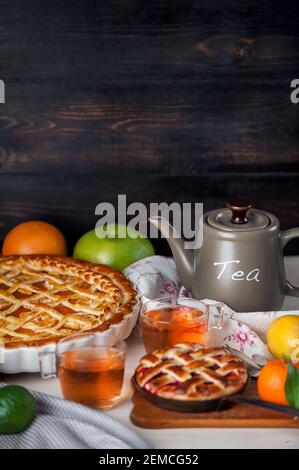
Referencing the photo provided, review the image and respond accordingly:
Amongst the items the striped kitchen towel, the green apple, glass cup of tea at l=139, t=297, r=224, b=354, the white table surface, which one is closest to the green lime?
the striped kitchen towel

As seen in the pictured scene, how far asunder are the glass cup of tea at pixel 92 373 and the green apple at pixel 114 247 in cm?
41

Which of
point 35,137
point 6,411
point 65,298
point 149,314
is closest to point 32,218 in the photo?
point 35,137

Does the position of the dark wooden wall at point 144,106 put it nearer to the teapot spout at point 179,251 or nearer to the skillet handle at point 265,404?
the teapot spout at point 179,251

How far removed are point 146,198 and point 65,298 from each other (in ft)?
1.50

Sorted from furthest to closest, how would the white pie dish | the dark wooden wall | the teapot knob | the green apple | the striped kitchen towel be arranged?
1. the dark wooden wall
2. the green apple
3. the teapot knob
4. the white pie dish
5. the striped kitchen towel

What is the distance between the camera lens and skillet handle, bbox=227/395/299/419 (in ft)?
3.12

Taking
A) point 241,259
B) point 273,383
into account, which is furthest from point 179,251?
point 273,383

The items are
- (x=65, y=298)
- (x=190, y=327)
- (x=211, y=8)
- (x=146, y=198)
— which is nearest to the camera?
(x=190, y=327)

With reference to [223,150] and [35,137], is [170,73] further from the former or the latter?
[35,137]

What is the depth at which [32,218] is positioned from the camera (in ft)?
5.65

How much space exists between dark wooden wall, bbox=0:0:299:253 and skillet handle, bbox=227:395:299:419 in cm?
75

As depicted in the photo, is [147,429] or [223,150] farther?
[223,150]

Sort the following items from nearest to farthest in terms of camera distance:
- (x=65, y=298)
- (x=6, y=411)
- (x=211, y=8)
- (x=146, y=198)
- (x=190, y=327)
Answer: (x=6, y=411)
(x=190, y=327)
(x=65, y=298)
(x=211, y=8)
(x=146, y=198)

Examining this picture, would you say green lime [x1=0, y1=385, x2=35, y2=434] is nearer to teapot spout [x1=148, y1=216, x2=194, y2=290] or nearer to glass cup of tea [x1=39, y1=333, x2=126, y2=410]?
glass cup of tea [x1=39, y1=333, x2=126, y2=410]
